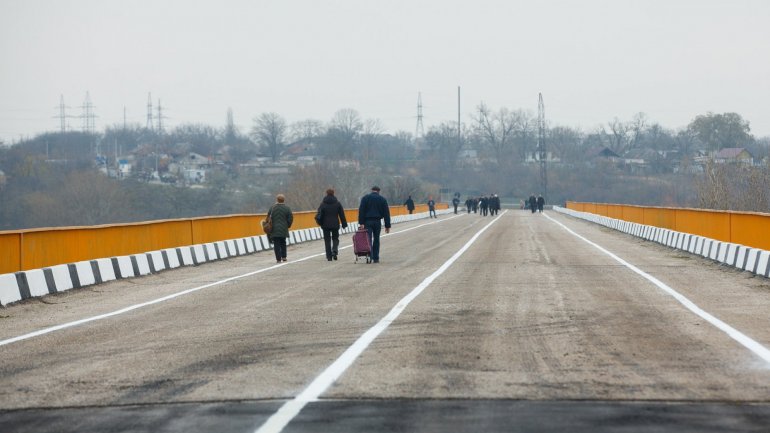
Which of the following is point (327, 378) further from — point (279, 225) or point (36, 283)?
point (279, 225)

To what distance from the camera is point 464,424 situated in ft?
23.9

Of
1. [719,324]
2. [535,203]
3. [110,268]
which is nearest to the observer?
[719,324]

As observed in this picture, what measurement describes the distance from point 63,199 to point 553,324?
120 meters

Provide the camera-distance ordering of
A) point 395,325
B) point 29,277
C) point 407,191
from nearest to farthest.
→ point 395,325
point 29,277
point 407,191

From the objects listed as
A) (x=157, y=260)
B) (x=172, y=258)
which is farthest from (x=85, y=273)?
(x=172, y=258)

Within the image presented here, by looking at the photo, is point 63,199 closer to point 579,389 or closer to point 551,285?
point 551,285

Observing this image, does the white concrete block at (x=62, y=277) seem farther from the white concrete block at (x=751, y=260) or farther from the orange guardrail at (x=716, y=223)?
the orange guardrail at (x=716, y=223)

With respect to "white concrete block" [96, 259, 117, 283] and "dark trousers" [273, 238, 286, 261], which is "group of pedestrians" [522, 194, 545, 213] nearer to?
"dark trousers" [273, 238, 286, 261]

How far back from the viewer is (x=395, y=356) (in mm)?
10477

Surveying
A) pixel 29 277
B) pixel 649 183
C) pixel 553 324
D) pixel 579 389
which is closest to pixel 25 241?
pixel 29 277

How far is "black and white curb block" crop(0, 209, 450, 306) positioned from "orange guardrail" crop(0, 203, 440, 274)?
0.89 ft

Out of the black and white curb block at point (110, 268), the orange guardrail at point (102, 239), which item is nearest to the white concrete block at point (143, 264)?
the black and white curb block at point (110, 268)

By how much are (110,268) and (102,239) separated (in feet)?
2.33

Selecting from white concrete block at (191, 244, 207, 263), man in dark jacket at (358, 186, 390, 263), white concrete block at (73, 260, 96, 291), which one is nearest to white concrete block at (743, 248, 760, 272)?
man in dark jacket at (358, 186, 390, 263)
